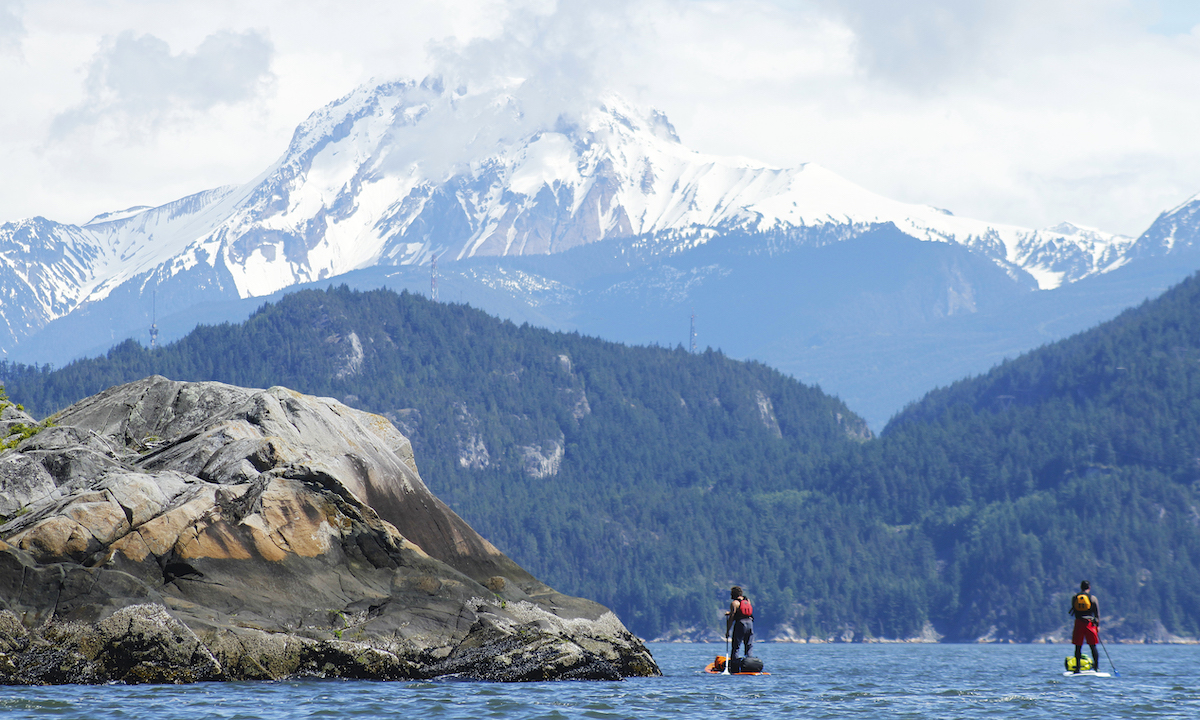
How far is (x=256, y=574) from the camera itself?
5491cm

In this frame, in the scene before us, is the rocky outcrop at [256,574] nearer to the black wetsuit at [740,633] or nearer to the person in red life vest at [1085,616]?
the black wetsuit at [740,633]

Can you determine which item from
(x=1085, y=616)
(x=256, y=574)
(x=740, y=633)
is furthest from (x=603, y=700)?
(x=1085, y=616)

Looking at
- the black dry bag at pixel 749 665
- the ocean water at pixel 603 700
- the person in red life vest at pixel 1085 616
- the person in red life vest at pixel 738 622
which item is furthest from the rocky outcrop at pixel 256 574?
the person in red life vest at pixel 1085 616

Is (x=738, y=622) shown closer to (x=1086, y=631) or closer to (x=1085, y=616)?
(x=1085, y=616)

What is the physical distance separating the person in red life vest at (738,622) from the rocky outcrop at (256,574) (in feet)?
11.9

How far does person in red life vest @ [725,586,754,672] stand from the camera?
60.6m

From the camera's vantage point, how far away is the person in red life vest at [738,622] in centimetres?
6062

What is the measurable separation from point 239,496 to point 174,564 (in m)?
3.66

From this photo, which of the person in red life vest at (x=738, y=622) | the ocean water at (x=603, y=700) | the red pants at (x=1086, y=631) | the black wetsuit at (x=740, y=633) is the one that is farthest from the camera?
the red pants at (x=1086, y=631)

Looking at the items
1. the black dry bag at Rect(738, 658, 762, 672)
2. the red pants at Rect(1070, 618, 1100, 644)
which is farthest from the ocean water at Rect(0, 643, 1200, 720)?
the red pants at Rect(1070, 618, 1100, 644)

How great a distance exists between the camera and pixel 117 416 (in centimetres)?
6775

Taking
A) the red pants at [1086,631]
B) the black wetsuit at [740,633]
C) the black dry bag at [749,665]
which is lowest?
the black dry bag at [749,665]

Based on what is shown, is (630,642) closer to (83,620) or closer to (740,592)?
(740,592)

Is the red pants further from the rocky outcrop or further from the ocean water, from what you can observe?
the rocky outcrop
